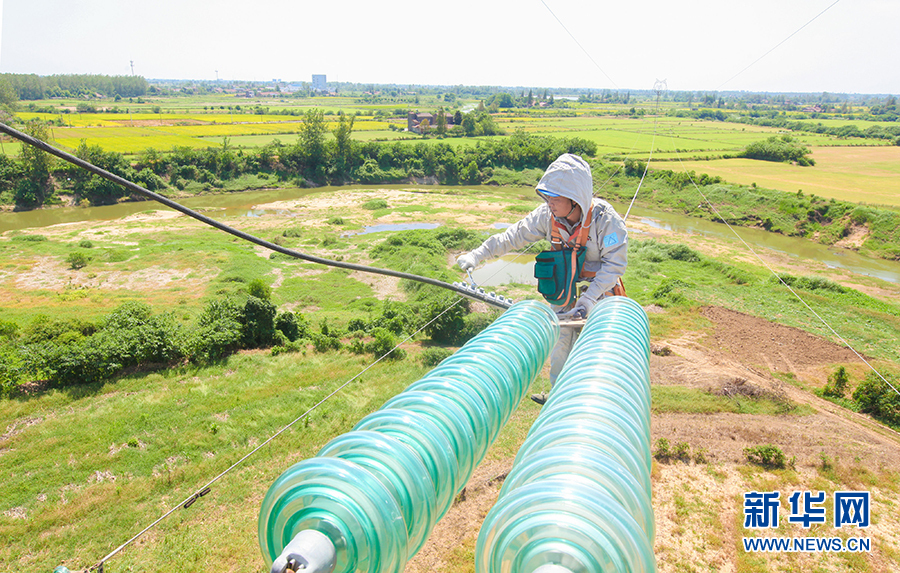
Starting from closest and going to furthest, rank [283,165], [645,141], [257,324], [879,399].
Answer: [879,399], [257,324], [283,165], [645,141]

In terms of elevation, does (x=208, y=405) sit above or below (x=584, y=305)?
below

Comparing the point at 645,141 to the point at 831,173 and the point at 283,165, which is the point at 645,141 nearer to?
the point at 831,173

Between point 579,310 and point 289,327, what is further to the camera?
point 289,327

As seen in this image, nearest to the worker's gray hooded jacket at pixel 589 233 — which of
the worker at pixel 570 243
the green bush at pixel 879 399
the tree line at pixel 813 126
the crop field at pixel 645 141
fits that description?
the worker at pixel 570 243

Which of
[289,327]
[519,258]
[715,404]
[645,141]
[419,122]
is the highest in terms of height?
[419,122]

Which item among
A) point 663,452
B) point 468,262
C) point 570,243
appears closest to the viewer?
point 468,262

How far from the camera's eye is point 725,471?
732cm

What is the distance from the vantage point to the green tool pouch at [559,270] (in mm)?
5184

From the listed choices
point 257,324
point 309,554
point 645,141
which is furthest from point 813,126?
point 309,554

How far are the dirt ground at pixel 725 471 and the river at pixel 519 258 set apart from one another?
12394mm

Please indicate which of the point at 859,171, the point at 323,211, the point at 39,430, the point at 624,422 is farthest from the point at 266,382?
the point at 859,171

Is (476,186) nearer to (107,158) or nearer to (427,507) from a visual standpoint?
(107,158)

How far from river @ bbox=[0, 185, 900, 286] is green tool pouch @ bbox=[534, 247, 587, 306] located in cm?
1651

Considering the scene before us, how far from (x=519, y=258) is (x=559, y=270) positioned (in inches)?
877
